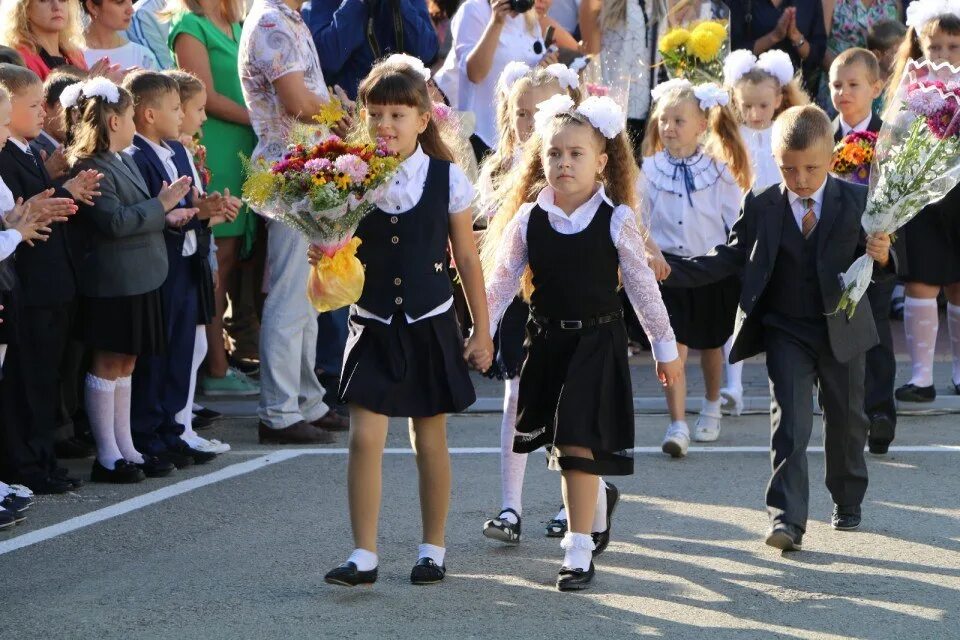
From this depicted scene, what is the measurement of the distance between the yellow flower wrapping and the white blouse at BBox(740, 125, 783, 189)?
13.3 ft

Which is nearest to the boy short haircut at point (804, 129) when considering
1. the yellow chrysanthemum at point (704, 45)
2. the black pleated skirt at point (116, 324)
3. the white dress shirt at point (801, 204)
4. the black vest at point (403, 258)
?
the white dress shirt at point (801, 204)

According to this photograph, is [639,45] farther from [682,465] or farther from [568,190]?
[568,190]

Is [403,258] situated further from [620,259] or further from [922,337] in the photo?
[922,337]

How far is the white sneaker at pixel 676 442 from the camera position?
7695 millimetres

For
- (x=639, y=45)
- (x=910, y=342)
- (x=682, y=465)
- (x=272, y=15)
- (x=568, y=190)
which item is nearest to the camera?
(x=568, y=190)

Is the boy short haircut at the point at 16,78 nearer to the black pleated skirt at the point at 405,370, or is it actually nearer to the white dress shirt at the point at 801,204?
the black pleated skirt at the point at 405,370

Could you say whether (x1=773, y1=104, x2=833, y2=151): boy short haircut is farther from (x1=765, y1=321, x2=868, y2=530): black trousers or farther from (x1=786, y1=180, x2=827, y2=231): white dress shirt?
(x1=765, y1=321, x2=868, y2=530): black trousers

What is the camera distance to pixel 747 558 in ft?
19.3

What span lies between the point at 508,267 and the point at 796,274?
3.93 ft

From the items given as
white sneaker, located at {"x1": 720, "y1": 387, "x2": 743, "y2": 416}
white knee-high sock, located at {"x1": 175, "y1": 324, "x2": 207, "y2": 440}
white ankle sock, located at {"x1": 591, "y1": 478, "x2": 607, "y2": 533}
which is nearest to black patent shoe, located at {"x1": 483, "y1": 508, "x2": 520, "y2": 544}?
white ankle sock, located at {"x1": 591, "y1": 478, "x2": 607, "y2": 533}

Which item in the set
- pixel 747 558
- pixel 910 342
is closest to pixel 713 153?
pixel 910 342

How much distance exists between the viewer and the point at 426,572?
5551mm

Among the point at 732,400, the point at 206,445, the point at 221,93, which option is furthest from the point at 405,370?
the point at 221,93

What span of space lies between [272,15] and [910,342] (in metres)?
4.08
